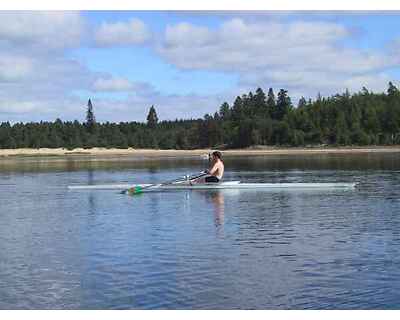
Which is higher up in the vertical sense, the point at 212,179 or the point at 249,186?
the point at 212,179

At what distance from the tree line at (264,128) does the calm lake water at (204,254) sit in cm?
10644

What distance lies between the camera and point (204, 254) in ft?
52.7

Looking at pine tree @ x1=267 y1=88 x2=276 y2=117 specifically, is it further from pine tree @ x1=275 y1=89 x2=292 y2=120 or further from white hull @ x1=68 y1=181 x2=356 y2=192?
white hull @ x1=68 y1=181 x2=356 y2=192

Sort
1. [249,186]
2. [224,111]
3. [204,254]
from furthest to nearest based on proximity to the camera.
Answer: [224,111] → [249,186] → [204,254]

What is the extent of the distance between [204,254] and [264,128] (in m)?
127

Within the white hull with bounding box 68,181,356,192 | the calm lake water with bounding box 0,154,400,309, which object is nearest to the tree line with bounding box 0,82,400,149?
the white hull with bounding box 68,181,356,192

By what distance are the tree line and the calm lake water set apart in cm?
10644

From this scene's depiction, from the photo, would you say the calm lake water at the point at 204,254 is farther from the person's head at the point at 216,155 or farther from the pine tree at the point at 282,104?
the pine tree at the point at 282,104

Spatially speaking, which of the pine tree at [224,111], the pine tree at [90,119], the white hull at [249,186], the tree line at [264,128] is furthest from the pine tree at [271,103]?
the white hull at [249,186]

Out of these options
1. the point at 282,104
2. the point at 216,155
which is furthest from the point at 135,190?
the point at 282,104

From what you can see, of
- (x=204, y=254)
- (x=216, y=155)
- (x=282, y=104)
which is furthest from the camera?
(x=282, y=104)

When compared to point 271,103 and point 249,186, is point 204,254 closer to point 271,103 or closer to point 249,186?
point 249,186

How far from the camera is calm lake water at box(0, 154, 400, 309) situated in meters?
12.2

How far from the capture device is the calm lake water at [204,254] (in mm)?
12203
